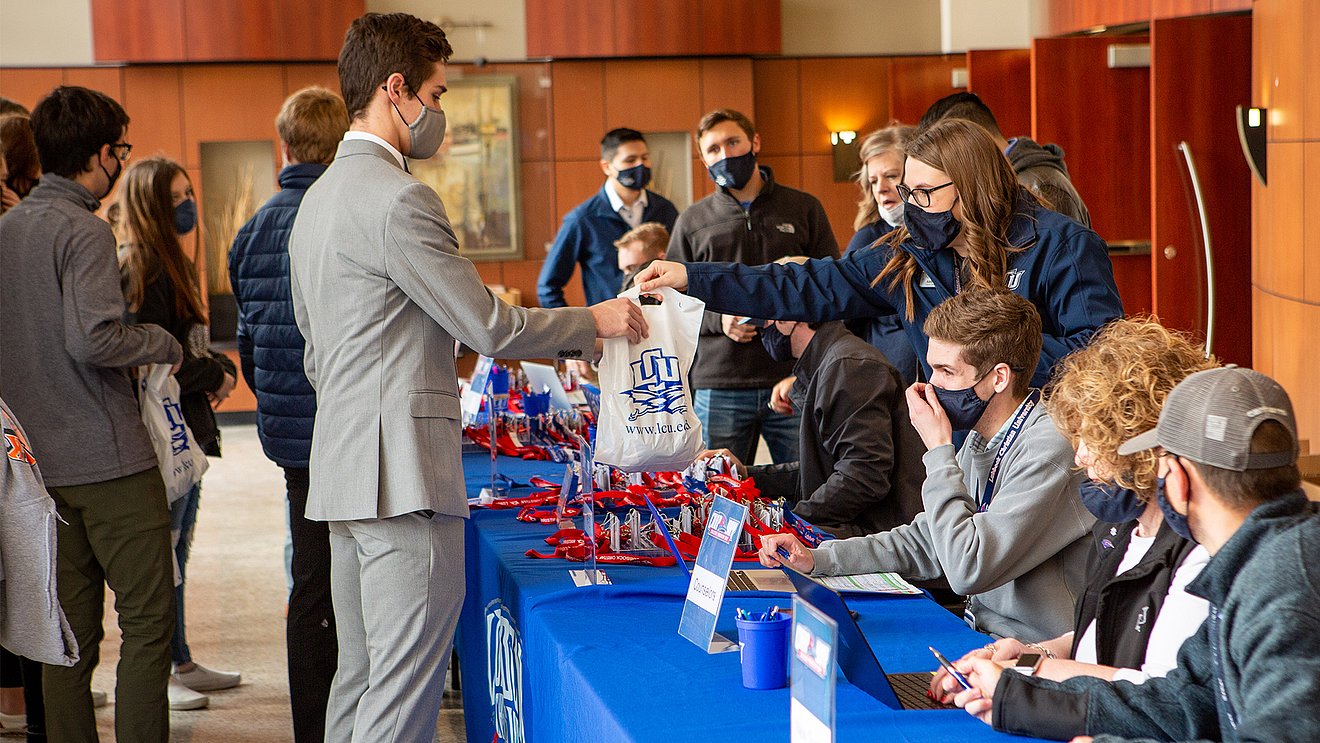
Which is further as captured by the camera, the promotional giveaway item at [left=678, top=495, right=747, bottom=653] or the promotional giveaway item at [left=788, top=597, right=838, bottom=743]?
the promotional giveaway item at [left=678, top=495, right=747, bottom=653]

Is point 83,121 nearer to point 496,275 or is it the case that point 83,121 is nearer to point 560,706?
point 560,706

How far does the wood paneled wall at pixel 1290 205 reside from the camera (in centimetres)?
508

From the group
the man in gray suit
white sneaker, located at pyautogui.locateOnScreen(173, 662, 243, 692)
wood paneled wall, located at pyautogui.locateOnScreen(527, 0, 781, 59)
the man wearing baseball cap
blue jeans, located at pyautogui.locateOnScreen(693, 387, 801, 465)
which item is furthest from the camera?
wood paneled wall, located at pyautogui.locateOnScreen(527, 0, 781, 59)

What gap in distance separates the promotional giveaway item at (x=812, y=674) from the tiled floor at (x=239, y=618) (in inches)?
91.7

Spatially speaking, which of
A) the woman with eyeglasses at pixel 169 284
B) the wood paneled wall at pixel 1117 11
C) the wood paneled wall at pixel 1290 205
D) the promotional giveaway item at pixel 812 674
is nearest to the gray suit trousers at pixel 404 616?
the promotional giveaway item at pixel 812 674

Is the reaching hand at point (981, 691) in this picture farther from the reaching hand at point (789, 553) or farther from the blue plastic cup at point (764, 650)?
the reaching hand at point (789, 553)

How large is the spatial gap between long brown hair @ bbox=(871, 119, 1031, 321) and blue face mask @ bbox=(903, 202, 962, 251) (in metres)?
0.03

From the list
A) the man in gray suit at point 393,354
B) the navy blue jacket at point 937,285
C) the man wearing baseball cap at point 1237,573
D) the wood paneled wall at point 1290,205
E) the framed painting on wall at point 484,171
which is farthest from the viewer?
the framed painting on wall at point 484,171

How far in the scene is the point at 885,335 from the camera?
3.80 m

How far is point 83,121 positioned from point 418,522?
135 centimetres

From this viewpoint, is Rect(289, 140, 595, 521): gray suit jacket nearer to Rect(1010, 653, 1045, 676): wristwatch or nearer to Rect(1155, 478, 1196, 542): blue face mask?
Rect(1010, 653, 1045, 676): wristwatch

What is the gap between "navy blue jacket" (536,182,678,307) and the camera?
5578mm

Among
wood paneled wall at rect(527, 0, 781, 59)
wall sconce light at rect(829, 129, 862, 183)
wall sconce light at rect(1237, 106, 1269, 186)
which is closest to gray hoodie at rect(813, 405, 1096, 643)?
wall sconce light at rect(1237, 106, 1269, 186)

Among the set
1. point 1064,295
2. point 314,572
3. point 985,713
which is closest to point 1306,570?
point 985,713
